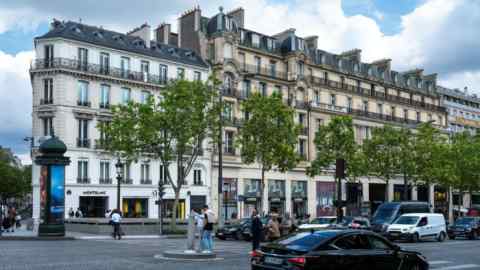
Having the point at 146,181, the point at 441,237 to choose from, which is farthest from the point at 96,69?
the point at 441,237

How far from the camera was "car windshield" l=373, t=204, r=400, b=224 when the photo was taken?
40537 mm

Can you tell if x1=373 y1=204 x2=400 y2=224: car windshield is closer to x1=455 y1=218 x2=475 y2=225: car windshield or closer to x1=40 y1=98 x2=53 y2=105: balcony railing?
x1=455 y1=218 x2=475 y2=225: car windshield

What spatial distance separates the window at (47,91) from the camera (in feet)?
168

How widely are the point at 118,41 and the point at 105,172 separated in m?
12.2

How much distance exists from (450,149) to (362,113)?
14.5 metres

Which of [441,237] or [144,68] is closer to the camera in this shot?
[441,237]

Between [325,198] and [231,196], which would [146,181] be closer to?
[231,196]

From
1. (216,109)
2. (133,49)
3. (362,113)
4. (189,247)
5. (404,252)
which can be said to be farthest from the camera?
(362,113)

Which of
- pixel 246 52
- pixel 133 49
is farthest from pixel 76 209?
pixel 246 52

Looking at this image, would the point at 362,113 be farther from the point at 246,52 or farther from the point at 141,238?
the point at 141,238

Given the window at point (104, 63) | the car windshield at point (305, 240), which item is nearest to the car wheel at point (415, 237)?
the car windshield at point (305, 240)

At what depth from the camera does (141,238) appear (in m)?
35.3

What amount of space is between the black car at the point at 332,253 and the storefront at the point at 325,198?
5631cm

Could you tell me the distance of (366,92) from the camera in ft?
255
